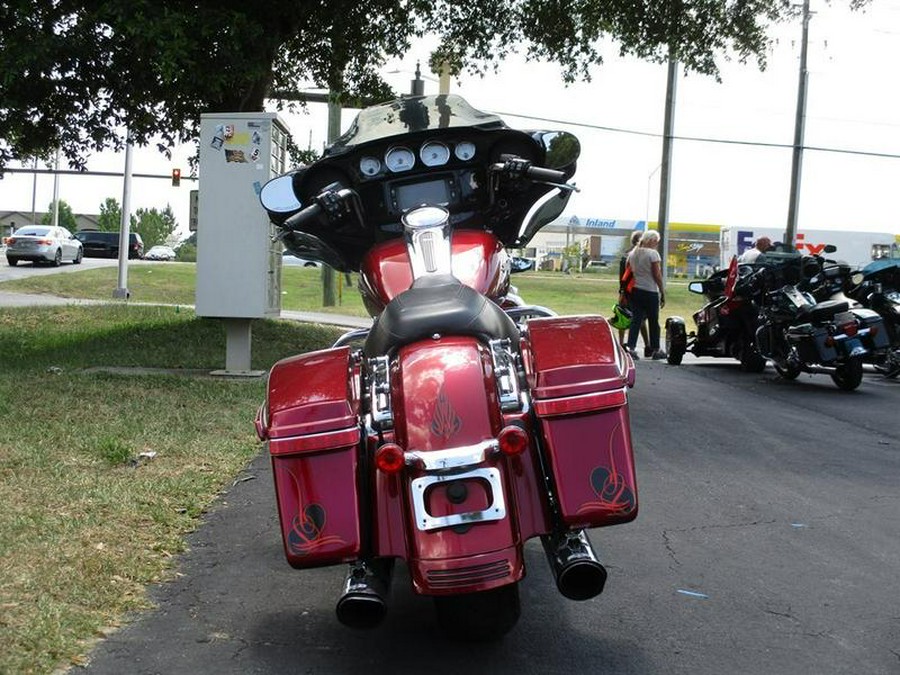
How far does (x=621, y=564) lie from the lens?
15.6 ft

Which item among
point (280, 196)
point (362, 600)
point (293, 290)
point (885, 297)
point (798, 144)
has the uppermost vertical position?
point (798, 144)

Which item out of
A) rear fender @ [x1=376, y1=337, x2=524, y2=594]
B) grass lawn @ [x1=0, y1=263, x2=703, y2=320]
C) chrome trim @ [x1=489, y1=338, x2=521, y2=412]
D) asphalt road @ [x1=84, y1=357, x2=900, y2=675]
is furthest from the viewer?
grass lawn @ [x1=0, y1=263, x2=703, y2=320]

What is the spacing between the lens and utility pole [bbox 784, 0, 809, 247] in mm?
29672

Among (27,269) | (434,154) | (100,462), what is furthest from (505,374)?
(27,269)

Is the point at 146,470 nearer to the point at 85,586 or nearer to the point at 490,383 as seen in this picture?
the point at 85,586

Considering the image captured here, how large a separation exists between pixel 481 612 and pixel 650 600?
1126 mm

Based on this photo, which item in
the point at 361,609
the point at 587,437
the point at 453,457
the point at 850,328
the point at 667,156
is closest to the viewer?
the point at 453,457

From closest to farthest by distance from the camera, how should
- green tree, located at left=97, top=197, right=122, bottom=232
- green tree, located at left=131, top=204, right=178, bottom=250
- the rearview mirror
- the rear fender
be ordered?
1. the rear fender
2. the rearview mirror
3. green tree, located at left=97, top=197, right=122, bottom=232
4. green tree, located at left=131, top=204, right=178, bottom=250

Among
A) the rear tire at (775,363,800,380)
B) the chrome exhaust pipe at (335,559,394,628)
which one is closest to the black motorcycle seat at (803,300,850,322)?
the rear tire at (775,363,800,380)

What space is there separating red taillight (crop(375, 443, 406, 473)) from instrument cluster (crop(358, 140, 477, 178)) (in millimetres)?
2096

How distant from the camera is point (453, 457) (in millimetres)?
3033

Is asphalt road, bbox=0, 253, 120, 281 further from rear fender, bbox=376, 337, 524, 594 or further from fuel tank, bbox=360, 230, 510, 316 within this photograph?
rear fender, bbox=376, 337, 524, 594

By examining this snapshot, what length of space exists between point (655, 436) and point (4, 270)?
31813mm

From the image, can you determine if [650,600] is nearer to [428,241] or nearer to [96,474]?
[428,241]
